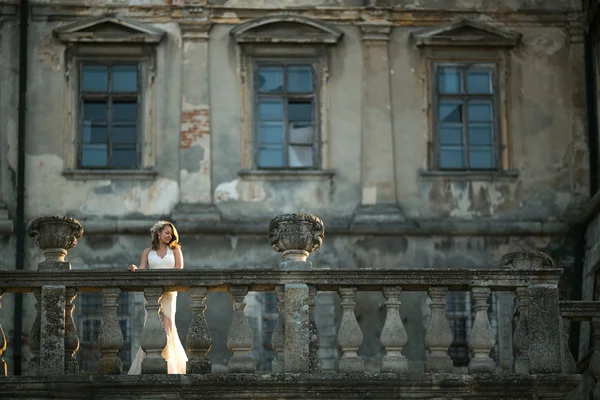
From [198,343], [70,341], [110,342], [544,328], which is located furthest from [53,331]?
[544,328]

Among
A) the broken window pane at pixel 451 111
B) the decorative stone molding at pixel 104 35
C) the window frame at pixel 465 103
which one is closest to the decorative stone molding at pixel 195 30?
the decorative stone molding at pixel 104 35

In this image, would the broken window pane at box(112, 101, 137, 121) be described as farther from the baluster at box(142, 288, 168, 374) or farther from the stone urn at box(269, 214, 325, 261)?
the baluster at box(142, 288, 168, 374)

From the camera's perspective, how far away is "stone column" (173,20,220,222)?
2703 cm

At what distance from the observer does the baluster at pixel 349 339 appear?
19.1m

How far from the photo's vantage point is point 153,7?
27.7 metres

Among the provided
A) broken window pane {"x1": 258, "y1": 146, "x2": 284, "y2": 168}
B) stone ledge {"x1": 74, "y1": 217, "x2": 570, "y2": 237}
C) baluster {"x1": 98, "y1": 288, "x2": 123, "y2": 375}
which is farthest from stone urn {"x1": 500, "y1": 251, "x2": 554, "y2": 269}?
broken window pane {"x1": 258, "y1": 146, "x2": 284, "y2": 168}

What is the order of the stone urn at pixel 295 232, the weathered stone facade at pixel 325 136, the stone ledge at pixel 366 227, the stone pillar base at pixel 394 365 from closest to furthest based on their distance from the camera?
1. the stone pillar base at pixel 394 365
2. the stone urn at pixel 295 232
3. the stone ledge at pixel 366 227
4. the weathered stone facade at pixel 325 136

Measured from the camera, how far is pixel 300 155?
90.1 ft

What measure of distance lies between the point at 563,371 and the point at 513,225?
783 cm

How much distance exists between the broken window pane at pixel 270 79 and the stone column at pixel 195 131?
30.5 inches

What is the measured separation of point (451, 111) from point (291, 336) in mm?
9323

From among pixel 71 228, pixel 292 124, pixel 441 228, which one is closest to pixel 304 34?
pixel 292 124

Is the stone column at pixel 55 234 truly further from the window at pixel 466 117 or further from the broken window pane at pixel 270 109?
the window at pixel 466 117

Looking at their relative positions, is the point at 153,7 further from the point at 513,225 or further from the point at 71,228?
the point at 71,228
